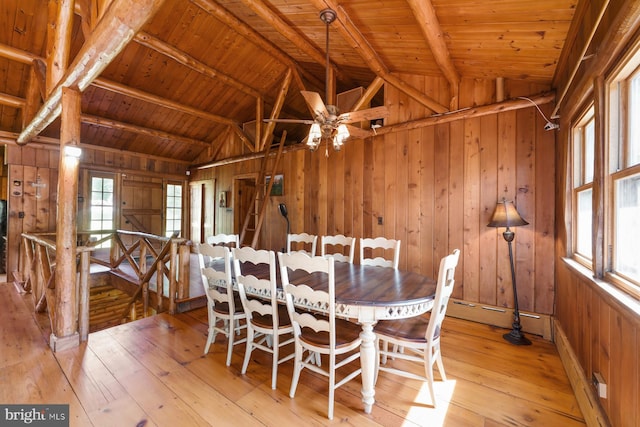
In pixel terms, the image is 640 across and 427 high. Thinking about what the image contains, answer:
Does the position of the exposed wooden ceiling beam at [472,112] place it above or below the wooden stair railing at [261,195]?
above

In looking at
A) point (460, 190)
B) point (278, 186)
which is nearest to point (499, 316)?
point (460, 190)

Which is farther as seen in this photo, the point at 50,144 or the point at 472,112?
the point at 50,144

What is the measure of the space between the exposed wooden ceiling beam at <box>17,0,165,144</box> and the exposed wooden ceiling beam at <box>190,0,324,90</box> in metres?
1.69

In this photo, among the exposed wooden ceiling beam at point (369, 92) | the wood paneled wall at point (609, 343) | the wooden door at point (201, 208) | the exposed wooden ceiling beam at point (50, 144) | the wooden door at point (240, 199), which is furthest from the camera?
the wooden door at point (201, 208)

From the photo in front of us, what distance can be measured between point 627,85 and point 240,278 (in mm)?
2674

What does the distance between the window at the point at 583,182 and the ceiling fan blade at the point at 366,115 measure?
1.49 metres

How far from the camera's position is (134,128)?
5.85 metres

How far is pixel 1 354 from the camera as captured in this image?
7.95 ft

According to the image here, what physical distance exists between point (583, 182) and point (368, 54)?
98.5 inches

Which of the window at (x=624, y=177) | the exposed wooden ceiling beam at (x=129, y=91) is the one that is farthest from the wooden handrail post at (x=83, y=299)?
the window at (x=624, y=177)

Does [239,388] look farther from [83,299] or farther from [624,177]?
[624,177]

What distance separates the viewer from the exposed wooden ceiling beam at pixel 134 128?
5312mm

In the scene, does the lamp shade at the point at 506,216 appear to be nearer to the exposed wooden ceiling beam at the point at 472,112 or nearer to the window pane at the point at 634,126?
the exposed wooden ceiling beam at the point at 472,112

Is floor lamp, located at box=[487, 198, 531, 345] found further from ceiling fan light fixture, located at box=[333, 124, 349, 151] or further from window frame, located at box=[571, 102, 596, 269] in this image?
ceiling fan light fixture, located at box=[333, 124, 349, 151]
